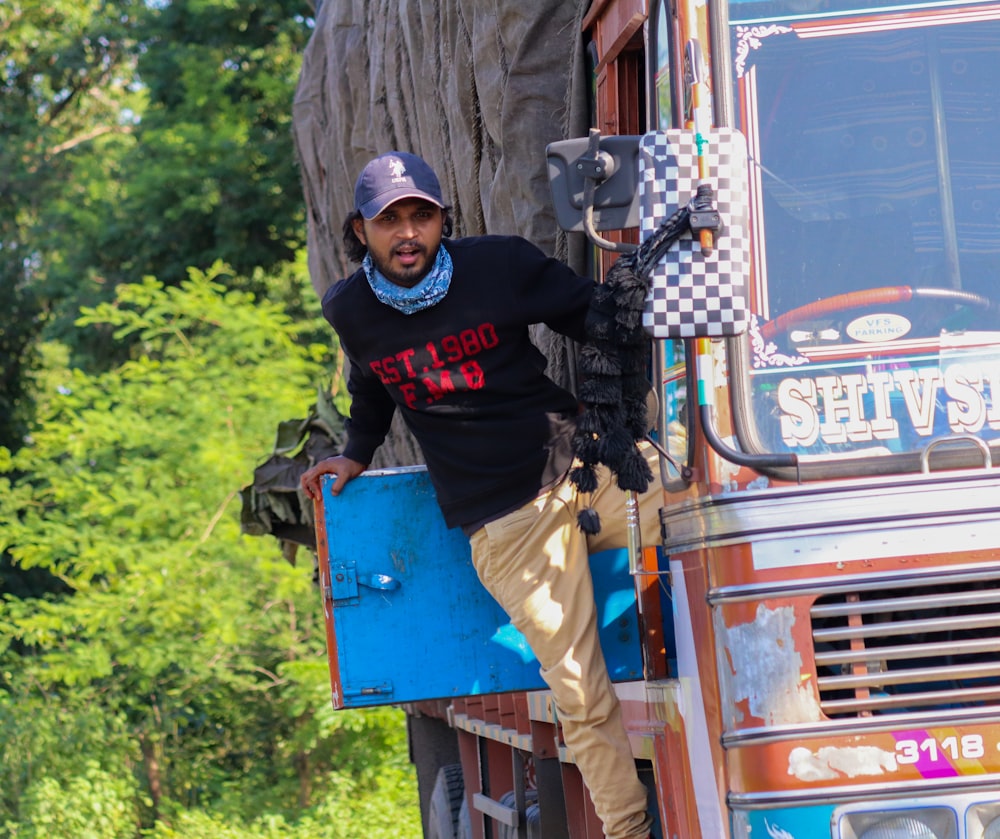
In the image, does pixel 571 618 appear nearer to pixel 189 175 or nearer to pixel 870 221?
pixel 870 221

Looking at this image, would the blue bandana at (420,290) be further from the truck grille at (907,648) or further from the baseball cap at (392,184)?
the truck grille at (907,648)

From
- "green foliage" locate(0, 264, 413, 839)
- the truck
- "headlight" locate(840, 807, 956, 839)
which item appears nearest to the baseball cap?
the truck

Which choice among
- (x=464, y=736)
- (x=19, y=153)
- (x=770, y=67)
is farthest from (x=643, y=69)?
(x=19, y=153)

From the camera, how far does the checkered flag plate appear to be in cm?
302

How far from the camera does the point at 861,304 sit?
323 cm

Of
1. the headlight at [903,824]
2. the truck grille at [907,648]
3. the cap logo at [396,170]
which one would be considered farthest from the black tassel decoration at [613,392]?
the headlight at [903,824]

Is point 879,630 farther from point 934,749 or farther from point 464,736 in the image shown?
point 464,736

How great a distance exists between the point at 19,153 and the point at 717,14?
20.1 meters

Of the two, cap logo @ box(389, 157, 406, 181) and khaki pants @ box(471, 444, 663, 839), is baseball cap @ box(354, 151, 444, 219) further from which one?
khaki pants @ box(471, 444, 663, 839)

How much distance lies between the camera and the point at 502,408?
3.74 metres

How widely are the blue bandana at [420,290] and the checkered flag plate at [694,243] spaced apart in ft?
2.21

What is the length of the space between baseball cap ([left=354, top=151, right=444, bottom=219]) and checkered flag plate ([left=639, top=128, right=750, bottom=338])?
2.35 ft

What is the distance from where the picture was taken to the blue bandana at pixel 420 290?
364 centimetres

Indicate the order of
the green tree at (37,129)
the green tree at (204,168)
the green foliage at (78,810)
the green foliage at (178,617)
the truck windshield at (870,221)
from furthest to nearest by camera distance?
the green tree at (37,129)
the green tree at (204,168)
the green foliage at (178,617)
the green foliage at (78,810)
the truck windshield at (870,221)
